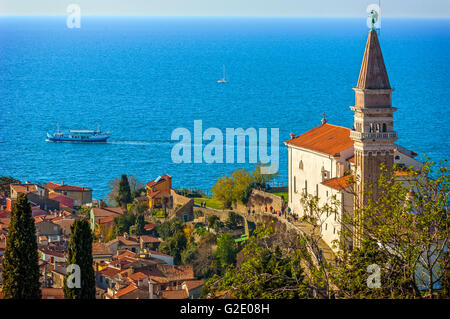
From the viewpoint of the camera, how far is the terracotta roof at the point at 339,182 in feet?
119

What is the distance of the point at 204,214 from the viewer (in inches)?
1791

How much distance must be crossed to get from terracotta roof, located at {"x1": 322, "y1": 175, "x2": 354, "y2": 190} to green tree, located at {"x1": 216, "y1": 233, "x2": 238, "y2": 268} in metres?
5.02

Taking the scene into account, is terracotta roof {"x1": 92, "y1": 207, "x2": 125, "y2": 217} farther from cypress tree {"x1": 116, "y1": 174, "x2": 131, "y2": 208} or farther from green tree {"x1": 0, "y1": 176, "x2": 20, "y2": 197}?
green tree {"x1": 0, "y1": 176, "x2": 20, "y2": 197}

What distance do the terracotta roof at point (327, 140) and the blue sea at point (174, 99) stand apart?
2443 centimetres

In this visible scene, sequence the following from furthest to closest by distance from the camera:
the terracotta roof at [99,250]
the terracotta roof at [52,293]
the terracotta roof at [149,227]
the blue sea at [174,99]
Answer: the blue sea at [174,99] < the terracotta roof at [149,227] < the terracotta roof at [99,250] < the terracotta roof at [52,293]

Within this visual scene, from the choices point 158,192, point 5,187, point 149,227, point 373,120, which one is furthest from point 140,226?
point 5,187

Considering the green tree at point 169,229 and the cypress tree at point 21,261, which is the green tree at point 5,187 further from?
the cypress tree at point 21,261

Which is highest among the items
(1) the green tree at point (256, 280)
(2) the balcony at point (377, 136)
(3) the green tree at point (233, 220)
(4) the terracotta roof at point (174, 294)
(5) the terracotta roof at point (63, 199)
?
(2) the balcony at point (377, 136)

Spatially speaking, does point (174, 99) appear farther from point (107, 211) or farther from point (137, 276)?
point (137, 276)

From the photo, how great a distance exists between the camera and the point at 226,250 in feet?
132

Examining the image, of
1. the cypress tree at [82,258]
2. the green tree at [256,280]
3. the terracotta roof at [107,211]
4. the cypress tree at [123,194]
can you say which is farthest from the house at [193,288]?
the cypress tree at [123,194]

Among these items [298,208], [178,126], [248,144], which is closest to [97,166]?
[248,144]
